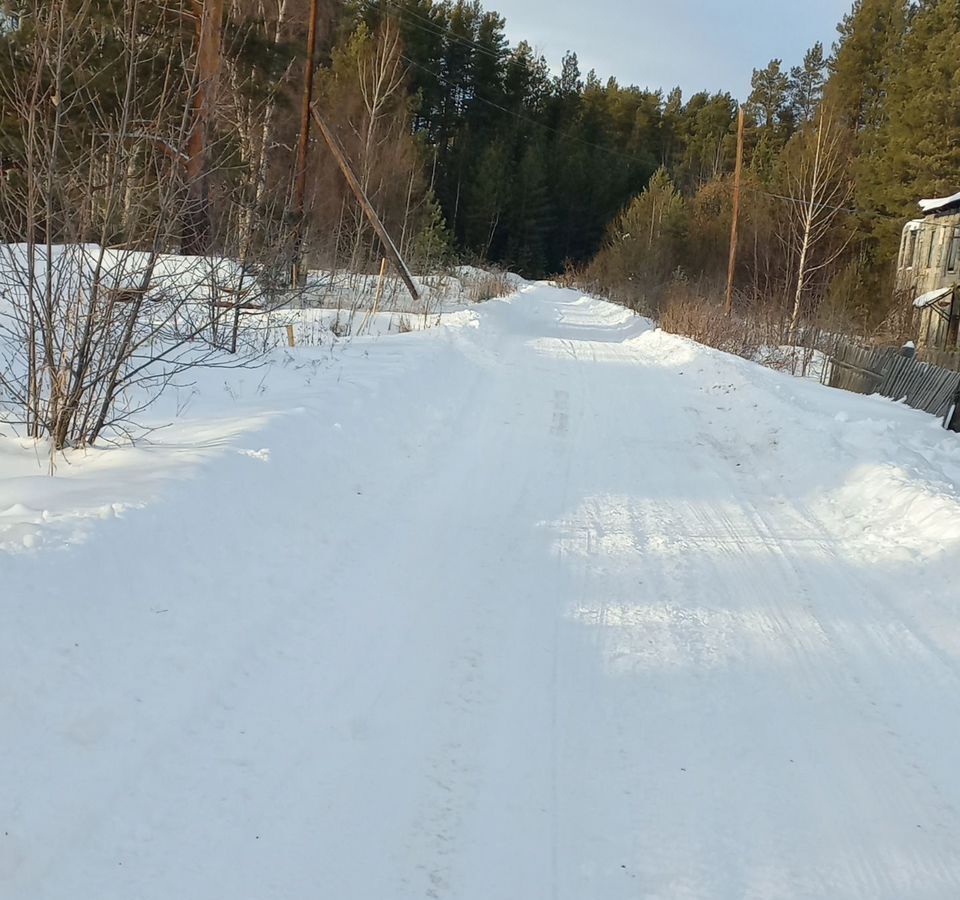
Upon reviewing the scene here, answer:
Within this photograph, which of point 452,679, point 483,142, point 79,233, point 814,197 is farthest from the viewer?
point 483,142

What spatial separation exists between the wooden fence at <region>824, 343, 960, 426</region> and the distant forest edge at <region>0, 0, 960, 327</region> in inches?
369

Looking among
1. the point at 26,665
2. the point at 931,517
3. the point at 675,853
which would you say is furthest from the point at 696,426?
the point at 26,665

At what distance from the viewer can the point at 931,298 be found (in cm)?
2709

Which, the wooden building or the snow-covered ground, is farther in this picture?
the wooden building

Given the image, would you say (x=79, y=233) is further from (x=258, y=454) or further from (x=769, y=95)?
(x=769, y=95)

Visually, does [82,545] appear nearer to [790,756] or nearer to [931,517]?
[790,756]

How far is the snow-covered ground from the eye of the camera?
2764mm

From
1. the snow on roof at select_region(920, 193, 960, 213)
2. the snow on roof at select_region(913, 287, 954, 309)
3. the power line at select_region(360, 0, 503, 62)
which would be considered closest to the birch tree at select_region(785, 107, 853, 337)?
the snow on roof at select_region(920, 193, 960, 213)

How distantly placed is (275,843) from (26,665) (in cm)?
121

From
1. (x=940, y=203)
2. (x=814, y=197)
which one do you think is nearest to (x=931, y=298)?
(x=940, y=203)

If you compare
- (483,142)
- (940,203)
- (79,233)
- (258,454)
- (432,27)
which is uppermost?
(432,27)

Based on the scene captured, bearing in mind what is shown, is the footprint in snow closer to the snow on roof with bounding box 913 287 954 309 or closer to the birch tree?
A: the birch tree

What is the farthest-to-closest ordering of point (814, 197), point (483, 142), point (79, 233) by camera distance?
point (483, 142) → point (814, 197) → point (79, 233)

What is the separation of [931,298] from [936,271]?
10.4 feet
